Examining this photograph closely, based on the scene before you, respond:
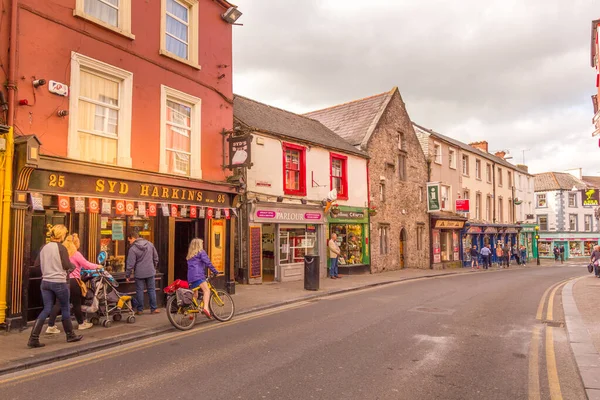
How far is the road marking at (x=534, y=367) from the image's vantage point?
491cm

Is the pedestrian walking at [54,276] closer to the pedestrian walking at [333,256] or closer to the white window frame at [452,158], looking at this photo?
the pedestrian walking at [333,256]

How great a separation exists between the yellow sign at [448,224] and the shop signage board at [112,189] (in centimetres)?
1979

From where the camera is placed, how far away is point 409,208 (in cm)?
2605

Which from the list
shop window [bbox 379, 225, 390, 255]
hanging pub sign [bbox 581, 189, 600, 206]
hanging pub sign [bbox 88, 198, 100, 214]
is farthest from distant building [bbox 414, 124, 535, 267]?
hanging pub sign [bbox 88, 198, 100, 214]

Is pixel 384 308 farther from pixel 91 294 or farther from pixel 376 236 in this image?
pixel 376 236

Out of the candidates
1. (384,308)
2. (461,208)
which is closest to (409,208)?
(461,208)

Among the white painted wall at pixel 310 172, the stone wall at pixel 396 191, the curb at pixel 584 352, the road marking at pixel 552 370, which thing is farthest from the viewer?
the stone wall at pixel 396 191

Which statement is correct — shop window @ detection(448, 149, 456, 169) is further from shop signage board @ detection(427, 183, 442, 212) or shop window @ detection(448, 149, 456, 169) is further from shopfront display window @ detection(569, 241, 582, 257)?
shopfront display window @ detection(569, 241, 582, 257)

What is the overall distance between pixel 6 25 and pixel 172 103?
4.46m

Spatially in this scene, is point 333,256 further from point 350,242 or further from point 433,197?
point 433,197

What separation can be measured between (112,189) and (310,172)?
10.3 meters

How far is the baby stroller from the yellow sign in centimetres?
2359

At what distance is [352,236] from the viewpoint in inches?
842

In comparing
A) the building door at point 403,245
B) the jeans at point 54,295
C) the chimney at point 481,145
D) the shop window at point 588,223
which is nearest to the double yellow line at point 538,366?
the jeans at point 54,295
